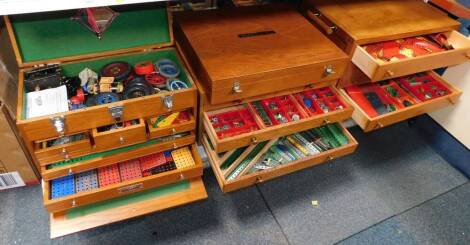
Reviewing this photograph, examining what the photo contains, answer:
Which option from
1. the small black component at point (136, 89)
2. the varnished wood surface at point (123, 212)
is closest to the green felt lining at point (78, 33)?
the small black component at point (136, 89)

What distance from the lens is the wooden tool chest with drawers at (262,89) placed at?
1058 mm

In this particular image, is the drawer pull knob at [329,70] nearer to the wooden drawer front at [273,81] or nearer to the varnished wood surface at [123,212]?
the wooden drawer front at [273,81]

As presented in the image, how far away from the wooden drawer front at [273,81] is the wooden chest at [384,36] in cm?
13

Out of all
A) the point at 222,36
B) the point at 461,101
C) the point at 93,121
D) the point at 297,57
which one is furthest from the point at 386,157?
the point at 93,121

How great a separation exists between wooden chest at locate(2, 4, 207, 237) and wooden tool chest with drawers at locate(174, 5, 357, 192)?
0.30ft

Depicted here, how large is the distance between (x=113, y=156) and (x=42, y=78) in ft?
1.05

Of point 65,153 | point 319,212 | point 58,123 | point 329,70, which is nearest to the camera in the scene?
point 58,123

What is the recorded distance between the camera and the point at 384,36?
48.0 inches

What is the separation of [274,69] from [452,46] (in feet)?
2.74

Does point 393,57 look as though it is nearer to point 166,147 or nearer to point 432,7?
point 432,7

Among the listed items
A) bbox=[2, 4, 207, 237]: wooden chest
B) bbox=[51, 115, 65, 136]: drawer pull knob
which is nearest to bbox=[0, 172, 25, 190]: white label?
bbox=[2, 4, 207, 237]: wooden chest

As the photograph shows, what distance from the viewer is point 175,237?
1.29 metres

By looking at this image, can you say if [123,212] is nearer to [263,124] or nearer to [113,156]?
[113,156]

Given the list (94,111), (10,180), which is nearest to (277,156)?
(94,111)
